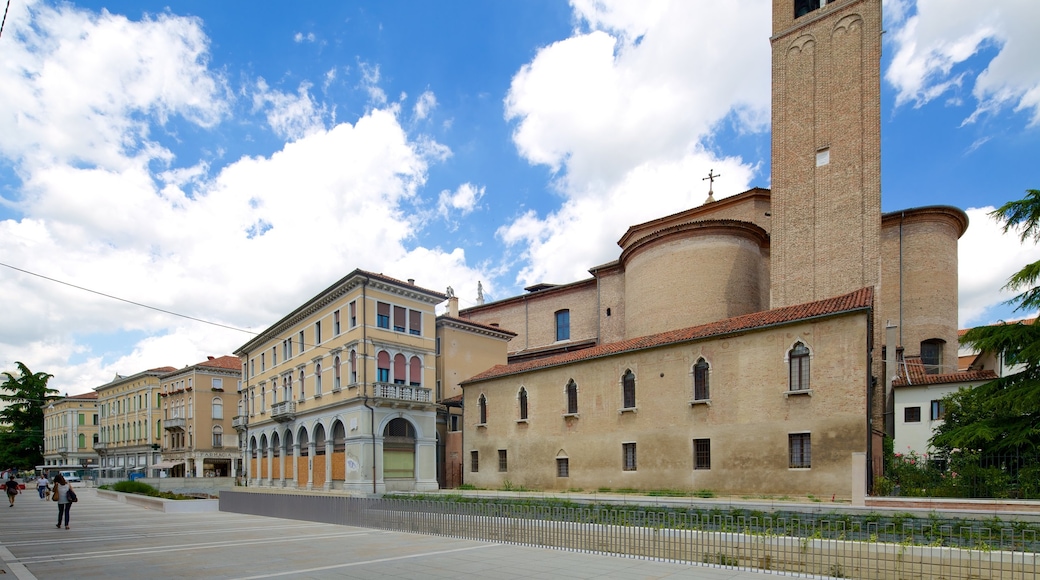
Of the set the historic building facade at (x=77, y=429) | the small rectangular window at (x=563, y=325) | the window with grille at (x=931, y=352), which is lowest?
the historic building facade at (x=77, y=429)

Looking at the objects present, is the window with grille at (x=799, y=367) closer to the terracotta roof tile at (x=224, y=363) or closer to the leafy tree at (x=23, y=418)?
the terracotta roof tile at (x=224, y=363)

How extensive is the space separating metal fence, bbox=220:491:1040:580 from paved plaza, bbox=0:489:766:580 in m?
0.39

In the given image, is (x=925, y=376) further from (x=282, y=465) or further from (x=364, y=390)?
(x=282, y=465)

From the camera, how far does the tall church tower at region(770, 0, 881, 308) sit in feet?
94.8

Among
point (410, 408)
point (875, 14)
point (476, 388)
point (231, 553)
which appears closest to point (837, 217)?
point (875, 14)

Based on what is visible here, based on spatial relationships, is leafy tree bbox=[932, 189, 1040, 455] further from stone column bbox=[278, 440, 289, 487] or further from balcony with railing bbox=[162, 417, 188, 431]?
balcony with railing bbox=[162, 417, 188, 431]

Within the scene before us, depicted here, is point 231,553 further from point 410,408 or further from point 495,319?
point 495,319

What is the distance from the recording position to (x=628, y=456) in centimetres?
2548

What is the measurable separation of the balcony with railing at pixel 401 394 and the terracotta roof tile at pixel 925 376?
2354cm

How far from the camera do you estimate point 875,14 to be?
29641mm

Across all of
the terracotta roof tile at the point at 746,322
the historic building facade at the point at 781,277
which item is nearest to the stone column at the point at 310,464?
the historic building facade at the point at 781,277

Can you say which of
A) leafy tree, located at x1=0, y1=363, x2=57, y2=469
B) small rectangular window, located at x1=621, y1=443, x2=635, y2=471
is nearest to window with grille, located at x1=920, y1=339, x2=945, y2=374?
small rectangular window, located at x1=621, y1=443, x2=635, y2=471

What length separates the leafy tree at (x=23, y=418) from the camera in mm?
70000

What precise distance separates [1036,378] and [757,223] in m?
21.7
